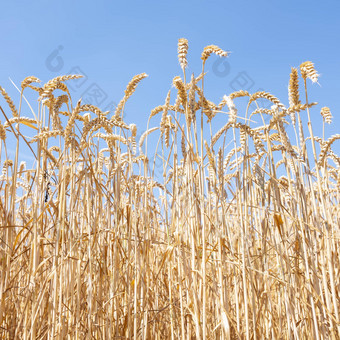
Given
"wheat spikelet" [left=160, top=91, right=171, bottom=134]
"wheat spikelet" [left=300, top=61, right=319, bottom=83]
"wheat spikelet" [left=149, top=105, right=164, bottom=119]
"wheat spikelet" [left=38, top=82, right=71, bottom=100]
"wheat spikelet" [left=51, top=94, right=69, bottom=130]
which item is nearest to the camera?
"wheat spikelet" [left=300, top=61, right=319, bottom=83]

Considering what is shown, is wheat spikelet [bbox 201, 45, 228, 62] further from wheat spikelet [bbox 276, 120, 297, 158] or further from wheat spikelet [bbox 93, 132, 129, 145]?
wheat spikelet [bbox 93, 132, 129, 145]

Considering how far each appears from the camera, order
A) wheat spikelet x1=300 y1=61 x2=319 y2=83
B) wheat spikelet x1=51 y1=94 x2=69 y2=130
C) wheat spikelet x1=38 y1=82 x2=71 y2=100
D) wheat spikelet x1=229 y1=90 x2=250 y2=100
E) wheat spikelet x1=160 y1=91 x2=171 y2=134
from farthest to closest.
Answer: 1. wheat spikelet x1=160 y1=91 x2=171 y2=134
2. wheat spikelet x1=229 y1=90 x2=250 y2=100
3. wheat spikelet x1=51 y1=94 x2=69 y2=130
4. wheat spikelet x1=38 y1=82 x2=71 y2=100
5. wheat spikelet x1=300 y1=61 x2=319 y2=83

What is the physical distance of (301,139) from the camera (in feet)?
5.48

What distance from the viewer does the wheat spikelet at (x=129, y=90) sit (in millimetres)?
2080

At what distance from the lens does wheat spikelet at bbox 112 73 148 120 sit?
2080 mm

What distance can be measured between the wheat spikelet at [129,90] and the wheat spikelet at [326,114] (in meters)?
1.00

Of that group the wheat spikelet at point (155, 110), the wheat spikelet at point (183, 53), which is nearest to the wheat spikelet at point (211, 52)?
the wheat spikelet at point (183, 53)

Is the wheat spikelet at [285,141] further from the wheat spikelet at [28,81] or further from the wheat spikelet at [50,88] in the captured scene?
the wheat spikelet at [28,81]

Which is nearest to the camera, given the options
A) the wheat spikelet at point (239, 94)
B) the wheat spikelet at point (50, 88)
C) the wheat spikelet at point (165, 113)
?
the wheat spikelet at point (50, 88)

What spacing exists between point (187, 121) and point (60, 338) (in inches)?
43.6

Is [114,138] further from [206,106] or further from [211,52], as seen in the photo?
[211,52]

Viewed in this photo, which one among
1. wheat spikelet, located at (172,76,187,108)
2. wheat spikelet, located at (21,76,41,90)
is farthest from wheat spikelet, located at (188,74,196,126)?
wheat spikelet, located at (21,76,41,90)

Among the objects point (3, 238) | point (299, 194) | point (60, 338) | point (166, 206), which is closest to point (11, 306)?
point (3, 238)

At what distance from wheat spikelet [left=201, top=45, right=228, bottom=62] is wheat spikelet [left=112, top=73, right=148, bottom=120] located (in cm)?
50
